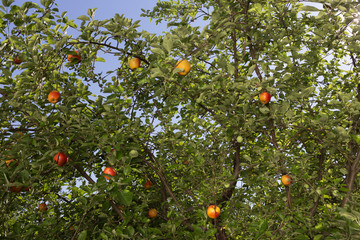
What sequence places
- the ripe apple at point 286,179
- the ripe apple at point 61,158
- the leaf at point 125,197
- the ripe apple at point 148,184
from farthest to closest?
the ripe apple at point 148,184
the ripe apple at point 286,179
the ripe apple at point 61,158
the leaf at point 125,197

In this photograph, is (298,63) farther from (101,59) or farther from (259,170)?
(101,59)

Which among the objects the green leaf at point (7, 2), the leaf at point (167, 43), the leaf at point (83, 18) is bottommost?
the leaf at point (167, 43)

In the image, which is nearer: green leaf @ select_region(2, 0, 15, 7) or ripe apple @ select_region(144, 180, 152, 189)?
green leaf @ select_region(2, 0, 15, 7)

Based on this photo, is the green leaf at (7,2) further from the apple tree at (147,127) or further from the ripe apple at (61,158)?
the ripe apple at (61,158)

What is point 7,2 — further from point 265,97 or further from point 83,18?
point 265,97

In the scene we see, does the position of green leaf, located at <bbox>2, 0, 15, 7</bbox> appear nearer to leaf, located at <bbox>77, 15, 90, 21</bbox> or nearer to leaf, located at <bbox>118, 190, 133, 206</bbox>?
leaf, located at <bbox>77, 15, 90, 21</bbox>

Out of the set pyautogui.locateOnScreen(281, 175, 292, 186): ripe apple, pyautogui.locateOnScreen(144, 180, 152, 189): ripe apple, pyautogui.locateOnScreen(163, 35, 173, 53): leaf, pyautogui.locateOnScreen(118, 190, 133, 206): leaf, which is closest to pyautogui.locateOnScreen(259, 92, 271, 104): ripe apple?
pyautogui.locateOnScreen(281, 175, 292, 186): ripe apple

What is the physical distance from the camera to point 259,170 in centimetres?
394

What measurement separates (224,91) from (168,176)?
160 cm

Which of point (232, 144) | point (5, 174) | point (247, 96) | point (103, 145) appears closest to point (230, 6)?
point (247, 96)

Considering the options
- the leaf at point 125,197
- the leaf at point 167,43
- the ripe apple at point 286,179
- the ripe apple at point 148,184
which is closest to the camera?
the leaf at point 125,197

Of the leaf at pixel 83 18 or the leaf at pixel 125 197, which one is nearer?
the leaf at pixel 125 197

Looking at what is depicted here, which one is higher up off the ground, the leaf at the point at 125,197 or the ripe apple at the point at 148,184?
the ripe apple at the point at 148,184

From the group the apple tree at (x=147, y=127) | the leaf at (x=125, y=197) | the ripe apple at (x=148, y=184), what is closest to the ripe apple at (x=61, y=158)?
the apple tree at (x=147, y=127)
